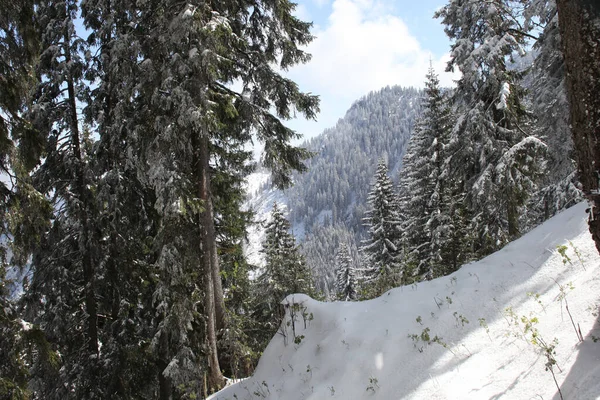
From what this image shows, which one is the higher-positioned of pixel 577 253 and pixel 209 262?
pixel 209 262

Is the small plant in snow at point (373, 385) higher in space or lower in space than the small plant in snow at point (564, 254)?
lower

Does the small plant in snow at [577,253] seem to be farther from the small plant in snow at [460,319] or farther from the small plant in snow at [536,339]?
the small plant in snow at [460,319]

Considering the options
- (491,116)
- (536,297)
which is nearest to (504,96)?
(491,116)

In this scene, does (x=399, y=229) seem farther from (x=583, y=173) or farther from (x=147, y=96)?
(x=583, y=173)

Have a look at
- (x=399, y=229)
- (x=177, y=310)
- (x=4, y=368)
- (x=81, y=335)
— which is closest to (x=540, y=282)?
(x=177, y=310)

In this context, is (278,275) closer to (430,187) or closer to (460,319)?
(430,187)

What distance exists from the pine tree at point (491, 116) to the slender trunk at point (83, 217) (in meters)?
11.6

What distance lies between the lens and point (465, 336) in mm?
4238

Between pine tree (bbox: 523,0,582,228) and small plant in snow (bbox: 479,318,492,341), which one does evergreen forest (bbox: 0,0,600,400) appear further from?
small plant in snow (bbox: 479,318,492,341)

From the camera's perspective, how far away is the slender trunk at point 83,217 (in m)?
9.20

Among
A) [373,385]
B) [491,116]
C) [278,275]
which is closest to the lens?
[373,385]

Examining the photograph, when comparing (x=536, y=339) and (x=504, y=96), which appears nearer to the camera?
(x=536, y=339)

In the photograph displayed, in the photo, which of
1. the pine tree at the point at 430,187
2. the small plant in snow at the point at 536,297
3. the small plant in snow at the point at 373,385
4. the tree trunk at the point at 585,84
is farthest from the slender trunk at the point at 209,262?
the pine tree at the point at 430,187

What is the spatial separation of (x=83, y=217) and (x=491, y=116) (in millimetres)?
13459
